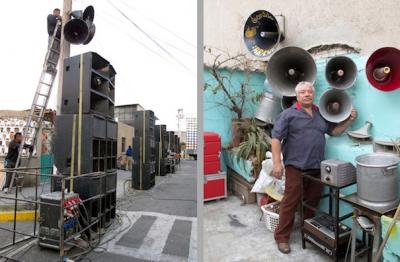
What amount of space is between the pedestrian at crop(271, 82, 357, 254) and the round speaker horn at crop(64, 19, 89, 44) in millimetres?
3225

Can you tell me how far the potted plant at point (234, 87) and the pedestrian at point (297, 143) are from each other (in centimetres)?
38

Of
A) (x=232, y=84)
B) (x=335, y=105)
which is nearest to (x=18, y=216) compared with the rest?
(x=232, y=84)

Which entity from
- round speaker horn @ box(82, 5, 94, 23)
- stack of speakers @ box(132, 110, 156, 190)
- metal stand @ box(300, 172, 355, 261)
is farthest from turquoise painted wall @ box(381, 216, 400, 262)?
stack of speakers @ box(132, 110, 156, 190)

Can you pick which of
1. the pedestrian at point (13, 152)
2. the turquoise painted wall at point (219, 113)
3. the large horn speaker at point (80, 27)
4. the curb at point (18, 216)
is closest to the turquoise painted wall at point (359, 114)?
the turquoise painted wall at point (219, 113)

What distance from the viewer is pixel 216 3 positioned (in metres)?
2.16

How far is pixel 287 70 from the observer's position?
236cm

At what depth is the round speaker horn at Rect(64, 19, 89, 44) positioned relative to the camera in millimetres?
4004

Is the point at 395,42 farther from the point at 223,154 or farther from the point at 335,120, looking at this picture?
the point at 223,154

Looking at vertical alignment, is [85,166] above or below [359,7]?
below

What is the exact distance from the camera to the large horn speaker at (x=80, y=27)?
4.01m

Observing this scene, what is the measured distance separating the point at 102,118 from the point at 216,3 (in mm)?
1953

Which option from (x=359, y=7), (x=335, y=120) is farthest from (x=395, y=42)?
(x=335, y=120)

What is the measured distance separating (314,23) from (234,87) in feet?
2.58

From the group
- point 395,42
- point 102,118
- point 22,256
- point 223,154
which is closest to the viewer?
point 395,42
